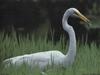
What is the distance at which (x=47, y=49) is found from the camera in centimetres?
957

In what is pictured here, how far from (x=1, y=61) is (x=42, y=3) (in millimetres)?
Result: 16353

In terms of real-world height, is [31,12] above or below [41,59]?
above

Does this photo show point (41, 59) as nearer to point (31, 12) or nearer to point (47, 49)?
point (47, 49)

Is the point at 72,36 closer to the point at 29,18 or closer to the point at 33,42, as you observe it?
the point at 33,42

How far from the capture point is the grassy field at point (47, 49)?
7188mm

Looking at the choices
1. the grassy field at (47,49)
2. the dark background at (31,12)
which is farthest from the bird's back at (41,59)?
the dark background at (31,12)

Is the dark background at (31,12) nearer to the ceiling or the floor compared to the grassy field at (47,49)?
nearer to the ceiling

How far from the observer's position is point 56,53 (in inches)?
336

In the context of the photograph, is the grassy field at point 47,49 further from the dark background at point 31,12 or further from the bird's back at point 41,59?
the dark background at point 31,12

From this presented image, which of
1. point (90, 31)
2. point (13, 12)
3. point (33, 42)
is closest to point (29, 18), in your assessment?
point (13, 12)

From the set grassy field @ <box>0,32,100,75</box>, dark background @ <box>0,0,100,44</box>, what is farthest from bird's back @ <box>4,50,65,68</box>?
dark background @ <box>0,0,100,44</box>

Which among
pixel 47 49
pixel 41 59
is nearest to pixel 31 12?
pixel 47 49

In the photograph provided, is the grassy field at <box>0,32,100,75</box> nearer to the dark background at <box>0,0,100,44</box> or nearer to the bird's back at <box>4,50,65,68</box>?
the bird's back at <box>4,50,65,68</box>

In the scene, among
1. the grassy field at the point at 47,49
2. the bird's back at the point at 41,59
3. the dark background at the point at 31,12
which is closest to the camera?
the grassy field at the point at 47,49
